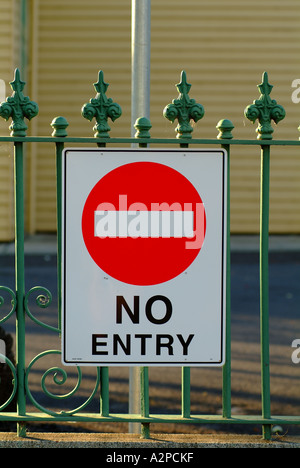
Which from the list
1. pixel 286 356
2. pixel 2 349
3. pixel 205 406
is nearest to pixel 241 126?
pixel 286 356

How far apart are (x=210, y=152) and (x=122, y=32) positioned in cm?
990

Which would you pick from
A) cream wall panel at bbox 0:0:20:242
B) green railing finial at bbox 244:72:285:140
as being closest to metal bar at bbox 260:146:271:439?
green railing finial at bbox 244:72:285:140

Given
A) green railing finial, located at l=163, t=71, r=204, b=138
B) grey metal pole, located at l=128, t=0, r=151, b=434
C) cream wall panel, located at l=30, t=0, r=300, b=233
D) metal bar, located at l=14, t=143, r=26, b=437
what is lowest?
metal bar, located at l=14, t=143, r=26, b=437

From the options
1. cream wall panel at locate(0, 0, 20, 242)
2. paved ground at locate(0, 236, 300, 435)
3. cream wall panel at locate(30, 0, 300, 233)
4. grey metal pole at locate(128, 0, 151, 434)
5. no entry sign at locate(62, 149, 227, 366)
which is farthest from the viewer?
cream wall panel at locate(30, 0, 300, 233)

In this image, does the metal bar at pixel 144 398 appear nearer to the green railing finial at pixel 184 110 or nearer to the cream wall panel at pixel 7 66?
the green railing finial at pixel 184 110

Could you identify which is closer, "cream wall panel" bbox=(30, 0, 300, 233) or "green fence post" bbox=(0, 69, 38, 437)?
"green fence post" bbox=(0, 69, 38, 437)

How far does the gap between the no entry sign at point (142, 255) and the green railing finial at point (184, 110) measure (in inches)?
5.3

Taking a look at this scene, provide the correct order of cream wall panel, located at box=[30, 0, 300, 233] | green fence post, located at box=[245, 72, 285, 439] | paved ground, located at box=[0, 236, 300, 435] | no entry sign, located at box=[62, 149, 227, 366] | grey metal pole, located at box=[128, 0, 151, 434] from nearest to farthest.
→ no entry sign, located at box=[62, 149, 227, 366]
green fence post, located at box=[245, 72, 285, 439]
grey metal pole, located at box=[128, 0, 151, 434]
paved ground, located at box=[0, 236, 300, 435]
cream wall panel, located at box=[30, 0, 300, 233]

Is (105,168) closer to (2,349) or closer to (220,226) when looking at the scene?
(220,226)

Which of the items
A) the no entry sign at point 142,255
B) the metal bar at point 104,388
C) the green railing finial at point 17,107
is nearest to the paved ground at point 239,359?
the metal bar at point 104,388

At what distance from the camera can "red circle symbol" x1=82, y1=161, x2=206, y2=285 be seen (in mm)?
3467

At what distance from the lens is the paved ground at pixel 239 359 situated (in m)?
5.44

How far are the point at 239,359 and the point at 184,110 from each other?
350cm

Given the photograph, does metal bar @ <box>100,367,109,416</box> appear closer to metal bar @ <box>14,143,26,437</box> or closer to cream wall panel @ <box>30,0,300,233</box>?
metal bar @ <box>14,143,26,437</box>
